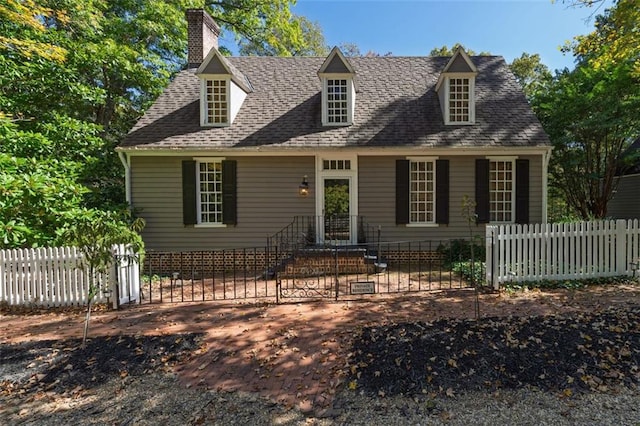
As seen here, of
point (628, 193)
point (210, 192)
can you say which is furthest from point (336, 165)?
point (628, 193)

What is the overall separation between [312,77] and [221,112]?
3.73 metres

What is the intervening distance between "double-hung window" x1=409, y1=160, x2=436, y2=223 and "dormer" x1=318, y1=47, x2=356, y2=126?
2.50 m

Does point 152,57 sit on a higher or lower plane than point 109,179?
higher

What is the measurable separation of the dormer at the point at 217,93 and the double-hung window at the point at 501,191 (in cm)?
800

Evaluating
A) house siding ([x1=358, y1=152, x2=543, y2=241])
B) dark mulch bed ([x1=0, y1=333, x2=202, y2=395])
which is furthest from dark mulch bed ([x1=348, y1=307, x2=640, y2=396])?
house siding ([x1=358, y1=152, x2=543, y2=241])

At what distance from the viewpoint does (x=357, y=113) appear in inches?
425

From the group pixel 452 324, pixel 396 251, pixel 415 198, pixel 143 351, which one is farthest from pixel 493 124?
pixel 143 351

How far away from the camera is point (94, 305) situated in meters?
6.43

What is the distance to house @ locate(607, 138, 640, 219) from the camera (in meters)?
14.4

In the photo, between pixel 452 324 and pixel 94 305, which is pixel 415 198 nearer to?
pixel 452 324

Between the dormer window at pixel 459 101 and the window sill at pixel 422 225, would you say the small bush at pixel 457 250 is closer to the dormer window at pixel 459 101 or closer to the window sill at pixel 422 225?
the window sill at pixel 422 225

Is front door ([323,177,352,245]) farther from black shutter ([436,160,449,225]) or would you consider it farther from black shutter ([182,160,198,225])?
black shutter ([182,160,198,225])

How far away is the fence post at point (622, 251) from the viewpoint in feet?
23.9

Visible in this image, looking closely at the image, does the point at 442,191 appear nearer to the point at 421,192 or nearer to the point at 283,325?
the point at 421,192
